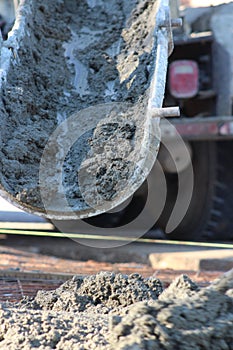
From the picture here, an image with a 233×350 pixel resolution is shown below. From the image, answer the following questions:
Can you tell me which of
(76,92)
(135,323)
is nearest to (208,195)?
(76,92)

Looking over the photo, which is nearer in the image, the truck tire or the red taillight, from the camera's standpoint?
the red taillight

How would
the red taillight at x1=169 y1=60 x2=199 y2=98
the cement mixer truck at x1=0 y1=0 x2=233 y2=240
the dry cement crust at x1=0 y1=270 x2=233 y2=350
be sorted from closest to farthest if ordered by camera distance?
1. the dry cement crust at x1=0 y1=270 x2=233 y2=350
2. the cement mixer truck at x1=0 y1=0 x2=233 y2=240
3. the red taillight at x1=169 y1=60 x2=199 y2=98

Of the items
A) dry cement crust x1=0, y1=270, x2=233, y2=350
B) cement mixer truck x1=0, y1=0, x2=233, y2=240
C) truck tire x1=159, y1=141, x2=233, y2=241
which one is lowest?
truck tire x1=159, y1=141, x2=233, y2=241

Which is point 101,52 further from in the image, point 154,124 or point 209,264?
point 209,264

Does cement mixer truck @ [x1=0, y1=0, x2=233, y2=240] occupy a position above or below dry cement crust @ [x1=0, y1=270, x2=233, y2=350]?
above

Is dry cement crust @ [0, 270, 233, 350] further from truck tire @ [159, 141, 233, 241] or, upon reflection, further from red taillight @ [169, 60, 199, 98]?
truck tire @ [159, 141, 233, 241]

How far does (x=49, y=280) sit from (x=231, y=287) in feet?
6.46

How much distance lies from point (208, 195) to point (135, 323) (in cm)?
433

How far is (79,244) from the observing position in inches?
A: 242

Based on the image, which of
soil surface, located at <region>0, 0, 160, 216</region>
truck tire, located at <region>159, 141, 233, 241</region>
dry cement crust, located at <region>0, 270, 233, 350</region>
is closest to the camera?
dry cement crust, located at <region>0, 270, 233, 350</region>

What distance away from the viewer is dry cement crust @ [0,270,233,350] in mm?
2123

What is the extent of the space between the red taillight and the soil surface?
4.31ft

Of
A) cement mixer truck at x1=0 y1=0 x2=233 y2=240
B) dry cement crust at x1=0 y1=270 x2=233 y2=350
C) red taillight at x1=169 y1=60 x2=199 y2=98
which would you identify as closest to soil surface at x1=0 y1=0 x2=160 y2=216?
cement mixer truck at x1=0 y1=0 x2=233 y2=240

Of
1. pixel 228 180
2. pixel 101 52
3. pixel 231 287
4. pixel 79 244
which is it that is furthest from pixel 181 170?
pixel 231 287
